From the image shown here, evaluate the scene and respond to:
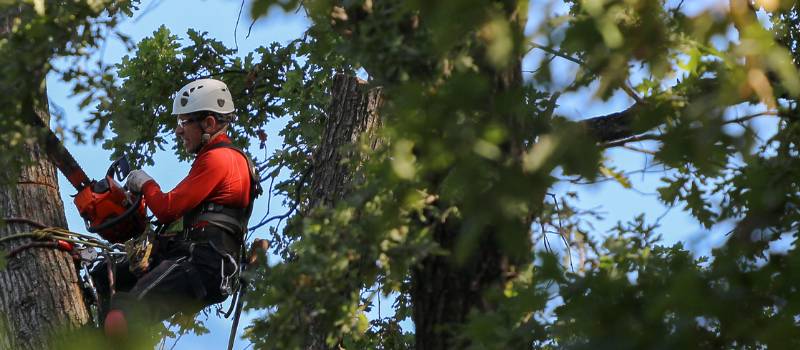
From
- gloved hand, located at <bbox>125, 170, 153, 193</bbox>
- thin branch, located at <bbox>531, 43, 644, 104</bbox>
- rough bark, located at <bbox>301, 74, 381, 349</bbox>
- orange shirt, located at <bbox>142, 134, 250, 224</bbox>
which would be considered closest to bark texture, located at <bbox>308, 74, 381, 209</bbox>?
rough bark, located at <bbox>301, 74, 381, 349</bbox>

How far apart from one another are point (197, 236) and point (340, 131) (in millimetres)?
1100

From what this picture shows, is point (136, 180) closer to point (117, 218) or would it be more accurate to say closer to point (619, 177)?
point (117, 218)

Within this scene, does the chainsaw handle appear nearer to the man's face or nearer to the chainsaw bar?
the chainsaw bar

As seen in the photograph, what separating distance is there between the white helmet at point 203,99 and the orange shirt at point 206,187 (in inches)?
12.3

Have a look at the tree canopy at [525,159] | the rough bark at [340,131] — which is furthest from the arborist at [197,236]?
the tree canopy at [525,159]

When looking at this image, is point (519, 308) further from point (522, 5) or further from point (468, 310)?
point (522, 5)

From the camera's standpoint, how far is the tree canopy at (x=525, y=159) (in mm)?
3232

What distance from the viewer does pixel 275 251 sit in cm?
823

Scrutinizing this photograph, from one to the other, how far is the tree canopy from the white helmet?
182 cm

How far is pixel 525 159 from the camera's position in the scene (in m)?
3.28

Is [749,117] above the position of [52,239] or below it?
below

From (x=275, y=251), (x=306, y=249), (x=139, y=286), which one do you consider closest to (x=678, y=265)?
(x=306, y=249)

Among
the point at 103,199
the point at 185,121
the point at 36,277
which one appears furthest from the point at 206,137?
the point at 36,277

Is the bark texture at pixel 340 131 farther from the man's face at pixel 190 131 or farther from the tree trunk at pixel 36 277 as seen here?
the tree trunk at pixel 36 277
